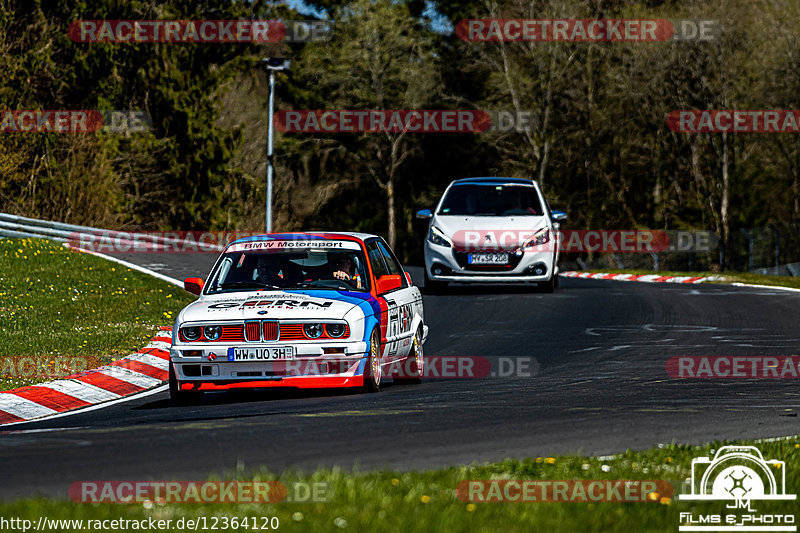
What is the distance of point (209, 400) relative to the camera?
1169 cm

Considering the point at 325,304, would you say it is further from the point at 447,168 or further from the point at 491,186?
the point at 447,168

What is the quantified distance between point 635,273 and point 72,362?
66.3 ft

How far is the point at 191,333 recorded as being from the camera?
11.0 m

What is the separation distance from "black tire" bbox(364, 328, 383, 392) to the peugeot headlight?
9785 millimetres

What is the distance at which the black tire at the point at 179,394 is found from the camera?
36.2ft

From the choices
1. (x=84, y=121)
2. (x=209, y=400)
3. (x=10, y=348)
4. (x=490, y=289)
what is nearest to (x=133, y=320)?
(x=10, y=348)

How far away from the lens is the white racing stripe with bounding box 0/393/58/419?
441 inches

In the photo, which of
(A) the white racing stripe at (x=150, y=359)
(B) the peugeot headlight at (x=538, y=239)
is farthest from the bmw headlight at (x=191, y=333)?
(B) the peugeot headlight at (x=538, y=239)

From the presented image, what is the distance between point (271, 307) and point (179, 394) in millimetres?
1134
